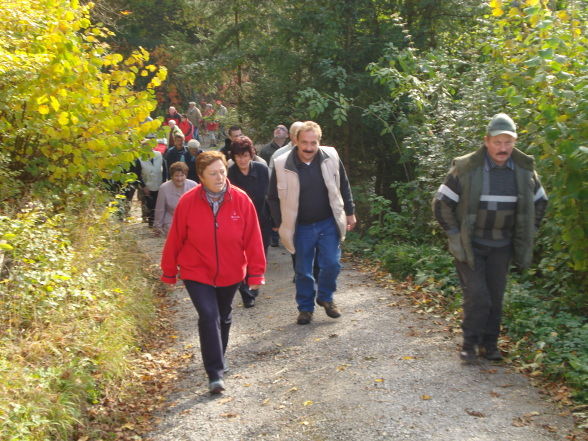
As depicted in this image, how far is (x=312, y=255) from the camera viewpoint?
800 cm

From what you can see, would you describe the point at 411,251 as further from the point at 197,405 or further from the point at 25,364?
the point at 25,364

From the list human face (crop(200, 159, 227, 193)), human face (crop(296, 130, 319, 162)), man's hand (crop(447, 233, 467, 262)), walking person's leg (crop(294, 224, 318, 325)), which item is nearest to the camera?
human face (crop(200, 159, 227, 193))

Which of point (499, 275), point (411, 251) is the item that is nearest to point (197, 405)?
point (499, 275)

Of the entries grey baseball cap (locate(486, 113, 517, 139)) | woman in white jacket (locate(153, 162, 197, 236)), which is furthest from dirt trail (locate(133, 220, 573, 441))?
woman in white jacket (locate(153, 162, 197, 236))

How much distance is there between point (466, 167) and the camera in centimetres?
619

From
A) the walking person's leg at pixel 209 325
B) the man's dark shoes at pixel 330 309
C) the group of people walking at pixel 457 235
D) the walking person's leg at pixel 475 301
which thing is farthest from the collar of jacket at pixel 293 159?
the walking person's leg at pixel 475 301

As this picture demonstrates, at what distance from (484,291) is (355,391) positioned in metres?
1.44

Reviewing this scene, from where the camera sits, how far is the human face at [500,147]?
19.6ft

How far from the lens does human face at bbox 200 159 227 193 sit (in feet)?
20.1

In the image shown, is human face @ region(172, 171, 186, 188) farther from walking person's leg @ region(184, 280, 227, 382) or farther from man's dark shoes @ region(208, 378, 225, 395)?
man's dark shoes @ region(208, 378, 225, 395)

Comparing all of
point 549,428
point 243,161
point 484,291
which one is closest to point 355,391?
point 484,291

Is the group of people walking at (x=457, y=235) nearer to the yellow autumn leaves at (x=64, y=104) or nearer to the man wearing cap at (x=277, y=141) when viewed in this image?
the yellow autumn leaves at (x=64, y=104)

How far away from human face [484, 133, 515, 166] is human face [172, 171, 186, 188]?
6.19 metres

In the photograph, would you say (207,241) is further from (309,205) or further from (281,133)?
(281,133)
